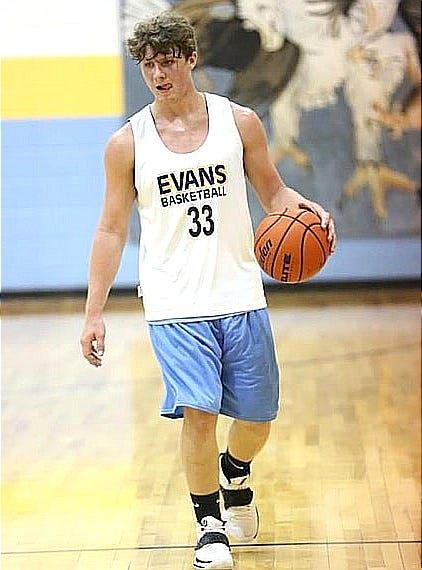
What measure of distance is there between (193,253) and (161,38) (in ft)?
1.92

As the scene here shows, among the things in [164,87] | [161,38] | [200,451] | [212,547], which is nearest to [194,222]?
[164,87]

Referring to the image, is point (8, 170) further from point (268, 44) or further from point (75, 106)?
point (268, 44)

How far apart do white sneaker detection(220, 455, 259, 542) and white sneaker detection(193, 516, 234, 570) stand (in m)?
0.22

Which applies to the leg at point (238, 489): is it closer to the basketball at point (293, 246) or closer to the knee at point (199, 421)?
the knee at point (199, 421)

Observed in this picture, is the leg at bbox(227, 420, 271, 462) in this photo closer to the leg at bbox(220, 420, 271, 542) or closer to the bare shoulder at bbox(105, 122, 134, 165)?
the leg at bbox(220, 420, 271, 542)

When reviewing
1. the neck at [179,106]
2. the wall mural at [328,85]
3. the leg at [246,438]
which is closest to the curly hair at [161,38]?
the neck at [179,106]

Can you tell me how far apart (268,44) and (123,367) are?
3465mm

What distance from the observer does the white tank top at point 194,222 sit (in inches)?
126

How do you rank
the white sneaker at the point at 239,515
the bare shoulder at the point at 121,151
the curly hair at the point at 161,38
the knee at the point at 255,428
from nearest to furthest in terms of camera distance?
1. the curly hair at the point at 161,38
2. the bare shoulder at the point at 121,151
3. the knee at the point at 255,428
4. the white sneaker at the point at 239,515

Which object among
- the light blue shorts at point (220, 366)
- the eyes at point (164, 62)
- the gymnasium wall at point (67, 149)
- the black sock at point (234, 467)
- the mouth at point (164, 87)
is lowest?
the gymnasium wall at point (67, 149)

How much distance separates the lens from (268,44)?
899 centimetres

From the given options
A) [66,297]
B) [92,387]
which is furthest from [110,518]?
[66,297]

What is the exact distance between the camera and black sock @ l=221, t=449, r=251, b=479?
354cm

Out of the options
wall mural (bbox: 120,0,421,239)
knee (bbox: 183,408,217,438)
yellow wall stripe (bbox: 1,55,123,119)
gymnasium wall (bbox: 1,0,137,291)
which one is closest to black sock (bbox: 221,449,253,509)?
knee (bbox: 183,408,217,438)
